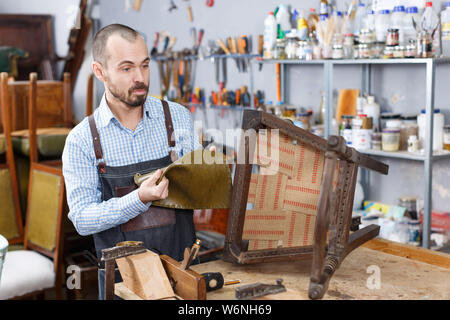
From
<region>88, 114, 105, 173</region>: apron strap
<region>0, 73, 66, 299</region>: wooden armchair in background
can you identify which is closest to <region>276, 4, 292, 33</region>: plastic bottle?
<region>0, 73, 66, 299</region>: wooden armchair in background

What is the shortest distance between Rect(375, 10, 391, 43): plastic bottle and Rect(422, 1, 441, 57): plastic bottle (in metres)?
0.20

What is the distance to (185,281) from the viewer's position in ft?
4.65

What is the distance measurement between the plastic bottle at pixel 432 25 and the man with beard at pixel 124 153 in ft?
5.36

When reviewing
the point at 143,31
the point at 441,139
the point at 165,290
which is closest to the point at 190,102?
the point at 143,31

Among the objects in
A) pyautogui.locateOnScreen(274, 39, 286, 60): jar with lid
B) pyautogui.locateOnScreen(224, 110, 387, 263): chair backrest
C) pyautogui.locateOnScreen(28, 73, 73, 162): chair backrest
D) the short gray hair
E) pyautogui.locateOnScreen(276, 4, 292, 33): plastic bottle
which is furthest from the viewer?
pyautogui.locateOnScreen(28, 73, 73, 162): chair backrest

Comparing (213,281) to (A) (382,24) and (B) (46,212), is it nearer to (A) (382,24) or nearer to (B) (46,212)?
(B) (46,212)

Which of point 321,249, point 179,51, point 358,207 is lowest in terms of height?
point 358,207

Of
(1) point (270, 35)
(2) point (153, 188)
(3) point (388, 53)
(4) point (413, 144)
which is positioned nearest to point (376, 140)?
(4) point (413, 144)

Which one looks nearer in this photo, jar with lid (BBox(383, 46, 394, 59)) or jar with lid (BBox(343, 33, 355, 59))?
jar with lid (BBox(383, 46, 394, 59))

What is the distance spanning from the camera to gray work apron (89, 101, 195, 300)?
192 centimetres

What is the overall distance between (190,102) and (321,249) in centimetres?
373

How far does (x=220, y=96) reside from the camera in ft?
15.3

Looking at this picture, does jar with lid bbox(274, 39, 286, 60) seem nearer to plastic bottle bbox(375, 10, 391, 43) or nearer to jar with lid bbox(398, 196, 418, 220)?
plastic bottle bbox(375, 10, 391, 43)
